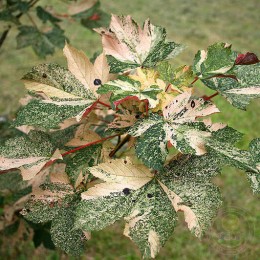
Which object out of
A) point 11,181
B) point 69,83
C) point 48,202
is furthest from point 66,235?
point 11,181

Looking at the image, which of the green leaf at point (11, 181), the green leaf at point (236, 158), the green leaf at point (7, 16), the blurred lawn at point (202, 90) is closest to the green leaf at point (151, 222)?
the green leaf at point (236, 158)

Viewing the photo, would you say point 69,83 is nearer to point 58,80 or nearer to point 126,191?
point 58,80

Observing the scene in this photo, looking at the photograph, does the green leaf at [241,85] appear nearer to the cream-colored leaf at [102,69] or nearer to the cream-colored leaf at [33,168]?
the cream-colored leaf at [102,69]

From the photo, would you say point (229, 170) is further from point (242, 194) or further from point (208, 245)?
point (208, 245)

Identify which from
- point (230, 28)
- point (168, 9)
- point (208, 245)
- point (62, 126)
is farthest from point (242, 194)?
point (168, 9)

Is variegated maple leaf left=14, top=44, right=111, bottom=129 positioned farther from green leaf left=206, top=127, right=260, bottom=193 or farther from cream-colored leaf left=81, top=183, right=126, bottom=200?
green leaf left=206, top=127, right=260, bottom=193

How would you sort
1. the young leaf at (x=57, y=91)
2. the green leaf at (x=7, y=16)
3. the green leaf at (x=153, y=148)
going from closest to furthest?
the green leaf at (x=153, y=148) → the young leaf at (x=57, y=91) → the green leaf at (x=7, y=16)
